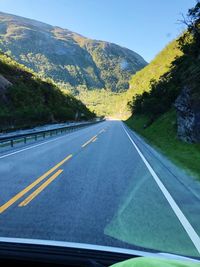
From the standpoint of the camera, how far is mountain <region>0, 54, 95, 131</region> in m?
58.4

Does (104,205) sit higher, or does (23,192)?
(104,205)

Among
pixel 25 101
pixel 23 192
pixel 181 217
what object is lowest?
pixel 23 192

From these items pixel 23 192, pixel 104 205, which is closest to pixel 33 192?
pixel 23 192

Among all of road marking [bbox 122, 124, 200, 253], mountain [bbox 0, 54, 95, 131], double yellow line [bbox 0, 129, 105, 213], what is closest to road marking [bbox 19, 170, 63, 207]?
double yellow line [bbox 0, 129, 105, 213]

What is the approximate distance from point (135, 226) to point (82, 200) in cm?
209

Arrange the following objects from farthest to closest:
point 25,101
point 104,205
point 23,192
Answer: point 25,101
point 23,192
point 104,205

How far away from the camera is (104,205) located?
7480 mm

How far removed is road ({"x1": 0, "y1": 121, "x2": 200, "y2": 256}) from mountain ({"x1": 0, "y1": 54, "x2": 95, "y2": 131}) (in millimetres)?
38944

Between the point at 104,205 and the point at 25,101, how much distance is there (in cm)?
7340

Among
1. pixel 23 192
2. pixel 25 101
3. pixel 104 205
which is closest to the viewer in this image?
pixel 104 205

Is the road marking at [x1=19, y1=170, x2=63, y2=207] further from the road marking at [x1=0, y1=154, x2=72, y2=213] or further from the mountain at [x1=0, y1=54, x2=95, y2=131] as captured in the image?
the mountain at [x1=0, y1=54, x2=95, y2=131]

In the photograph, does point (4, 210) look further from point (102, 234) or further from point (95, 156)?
point (95, 156)

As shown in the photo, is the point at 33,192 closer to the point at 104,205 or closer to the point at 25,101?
the point at 104,205

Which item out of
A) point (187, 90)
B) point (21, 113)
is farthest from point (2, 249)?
point (21, 113)
